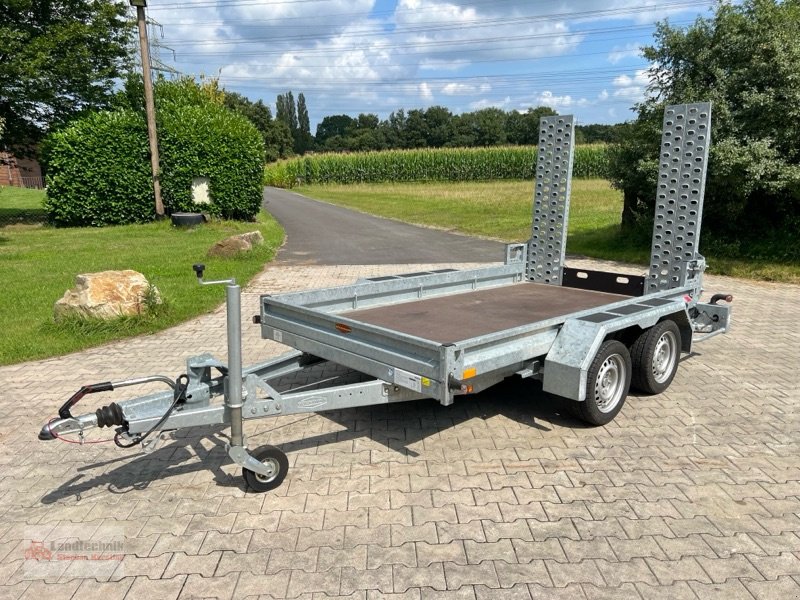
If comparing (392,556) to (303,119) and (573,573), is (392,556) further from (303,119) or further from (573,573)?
(303,119)

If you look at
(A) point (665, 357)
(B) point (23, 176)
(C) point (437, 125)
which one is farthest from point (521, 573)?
(C) point (437, 125)

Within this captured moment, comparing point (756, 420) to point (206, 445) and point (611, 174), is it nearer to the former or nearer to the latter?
point (206, 445)

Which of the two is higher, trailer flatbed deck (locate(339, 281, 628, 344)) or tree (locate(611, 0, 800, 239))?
tree (locate(611, 0, 800, 239))

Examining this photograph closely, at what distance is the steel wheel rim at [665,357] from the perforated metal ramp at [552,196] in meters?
1.84

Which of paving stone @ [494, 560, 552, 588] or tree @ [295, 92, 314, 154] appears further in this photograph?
tree @ [295, 92, 314, 154]

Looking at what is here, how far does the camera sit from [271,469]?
12.7ft

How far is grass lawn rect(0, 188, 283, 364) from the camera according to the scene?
7598 mm

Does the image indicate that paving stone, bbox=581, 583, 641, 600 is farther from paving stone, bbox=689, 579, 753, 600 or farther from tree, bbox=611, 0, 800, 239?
tree, bbox=611, 0, 800, 239

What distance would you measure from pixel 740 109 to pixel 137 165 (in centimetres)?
1830

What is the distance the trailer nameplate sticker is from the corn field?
47645 mm

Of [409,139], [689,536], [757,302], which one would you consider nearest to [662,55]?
[757,302]

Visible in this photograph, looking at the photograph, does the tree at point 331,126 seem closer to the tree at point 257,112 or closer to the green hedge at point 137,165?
the tree at point 257,112

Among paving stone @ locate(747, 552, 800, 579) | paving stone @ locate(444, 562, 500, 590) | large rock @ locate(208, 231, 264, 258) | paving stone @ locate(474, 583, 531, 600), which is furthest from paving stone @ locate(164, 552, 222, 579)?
large rock @ locate(208, 231, 264, 258)

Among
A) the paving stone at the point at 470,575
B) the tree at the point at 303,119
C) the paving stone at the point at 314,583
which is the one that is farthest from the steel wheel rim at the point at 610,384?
the tree at the point at 303,119
